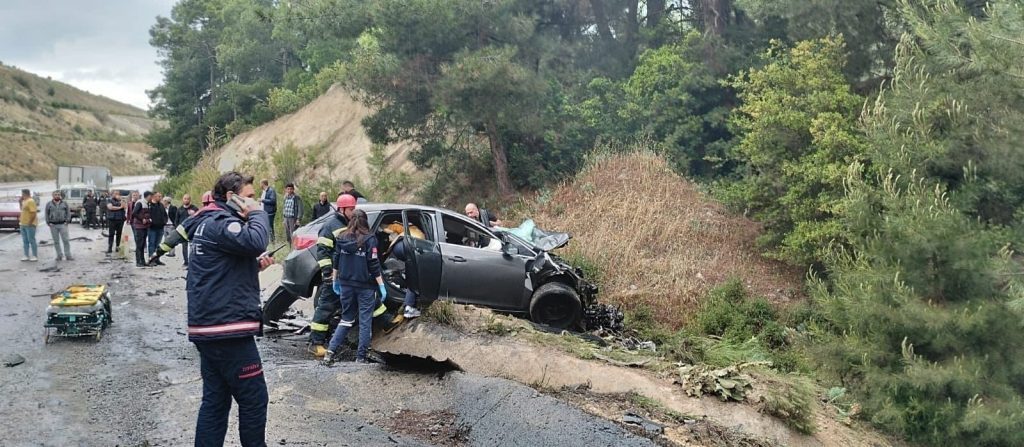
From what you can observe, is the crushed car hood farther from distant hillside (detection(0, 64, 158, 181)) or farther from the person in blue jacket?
distant hillside (detection(0, 64, 158, 181))

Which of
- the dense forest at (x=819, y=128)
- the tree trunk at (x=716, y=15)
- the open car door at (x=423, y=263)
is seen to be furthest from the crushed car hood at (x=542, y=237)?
the tree trunk at (x=716, y=15)

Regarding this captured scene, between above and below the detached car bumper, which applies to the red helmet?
above

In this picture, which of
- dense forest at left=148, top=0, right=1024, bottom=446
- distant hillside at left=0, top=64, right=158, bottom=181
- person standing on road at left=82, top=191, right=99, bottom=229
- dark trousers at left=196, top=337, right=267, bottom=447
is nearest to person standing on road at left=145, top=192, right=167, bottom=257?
dense forest at left=148, top=0, right=1024, bottom=446

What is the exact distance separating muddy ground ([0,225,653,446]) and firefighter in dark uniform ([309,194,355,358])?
10.6 inches

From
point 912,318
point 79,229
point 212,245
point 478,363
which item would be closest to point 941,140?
point 912,318

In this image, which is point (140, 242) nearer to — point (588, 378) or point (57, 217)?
point (57, 217)

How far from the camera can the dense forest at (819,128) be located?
32.0 ft

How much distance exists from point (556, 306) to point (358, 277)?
3.27 m

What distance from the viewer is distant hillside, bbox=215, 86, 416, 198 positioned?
2841cm

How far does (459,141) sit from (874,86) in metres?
10.8

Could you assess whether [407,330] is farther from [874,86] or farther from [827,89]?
[874,86]

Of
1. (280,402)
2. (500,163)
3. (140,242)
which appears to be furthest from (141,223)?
(280,402)

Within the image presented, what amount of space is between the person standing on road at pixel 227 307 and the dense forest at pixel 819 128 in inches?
291

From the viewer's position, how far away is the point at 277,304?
10336 millimetres
